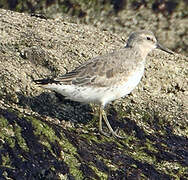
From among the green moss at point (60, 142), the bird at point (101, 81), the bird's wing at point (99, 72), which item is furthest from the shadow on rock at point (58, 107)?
the green moss at point (60, 142)

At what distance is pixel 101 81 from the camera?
7586 mm

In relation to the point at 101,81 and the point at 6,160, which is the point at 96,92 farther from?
the point at 6,160

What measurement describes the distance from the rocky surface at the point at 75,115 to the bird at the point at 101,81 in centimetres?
30

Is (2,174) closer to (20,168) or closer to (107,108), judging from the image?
(20,168)

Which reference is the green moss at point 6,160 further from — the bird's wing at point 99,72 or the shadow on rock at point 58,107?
the bird's wing at point 99,72

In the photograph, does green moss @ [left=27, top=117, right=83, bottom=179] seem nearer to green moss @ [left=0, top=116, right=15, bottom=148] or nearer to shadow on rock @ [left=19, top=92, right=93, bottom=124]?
green moss @ [left=0, top=116, right=15, bottom=148]

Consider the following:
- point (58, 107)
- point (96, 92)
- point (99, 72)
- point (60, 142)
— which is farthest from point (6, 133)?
point (99, 72)

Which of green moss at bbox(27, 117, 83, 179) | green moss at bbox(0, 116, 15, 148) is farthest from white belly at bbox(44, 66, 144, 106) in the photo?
green moss at bbox(0, 116, 15, 148)

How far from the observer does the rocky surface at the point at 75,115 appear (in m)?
6.38

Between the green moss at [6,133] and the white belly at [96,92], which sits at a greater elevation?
the white belly at [96,92]

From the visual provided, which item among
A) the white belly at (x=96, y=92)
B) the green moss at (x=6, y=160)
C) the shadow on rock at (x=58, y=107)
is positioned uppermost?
the white belly at (x=96, y=92)

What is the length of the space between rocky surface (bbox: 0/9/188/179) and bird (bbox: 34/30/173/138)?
304 millimetres

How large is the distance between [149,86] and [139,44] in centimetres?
76

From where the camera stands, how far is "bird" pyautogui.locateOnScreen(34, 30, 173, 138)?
746 cm
